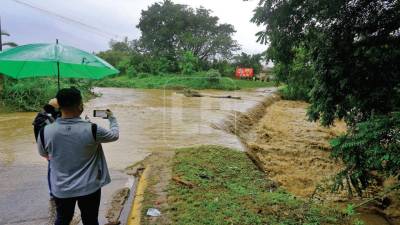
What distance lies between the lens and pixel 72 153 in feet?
10.1

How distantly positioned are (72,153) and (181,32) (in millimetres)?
38774

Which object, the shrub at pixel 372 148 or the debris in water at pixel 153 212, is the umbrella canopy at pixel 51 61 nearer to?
the debris in water at pixel 153 212

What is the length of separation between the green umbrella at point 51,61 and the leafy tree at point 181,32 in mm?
35443

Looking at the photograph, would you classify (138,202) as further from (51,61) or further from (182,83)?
(182,83)

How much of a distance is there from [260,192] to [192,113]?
1040 centimetres

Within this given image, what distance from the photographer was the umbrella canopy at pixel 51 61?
418 centimetres

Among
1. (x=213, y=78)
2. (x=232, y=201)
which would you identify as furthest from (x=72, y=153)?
(x=213, y=78)

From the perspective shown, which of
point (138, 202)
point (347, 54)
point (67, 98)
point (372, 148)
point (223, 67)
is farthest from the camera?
point (223, 67)

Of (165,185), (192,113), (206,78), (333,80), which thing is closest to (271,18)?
(333,80)

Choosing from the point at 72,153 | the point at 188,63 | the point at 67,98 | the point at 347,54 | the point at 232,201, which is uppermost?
the point at 188,63

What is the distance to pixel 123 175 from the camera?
21.6ft

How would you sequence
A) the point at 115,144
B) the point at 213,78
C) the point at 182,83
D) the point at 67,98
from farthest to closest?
the point at 182,83 → the point at 213,78 → the point at 115,144 → the point at 67,98

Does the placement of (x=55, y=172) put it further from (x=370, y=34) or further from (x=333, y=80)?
(x=370, y=34)

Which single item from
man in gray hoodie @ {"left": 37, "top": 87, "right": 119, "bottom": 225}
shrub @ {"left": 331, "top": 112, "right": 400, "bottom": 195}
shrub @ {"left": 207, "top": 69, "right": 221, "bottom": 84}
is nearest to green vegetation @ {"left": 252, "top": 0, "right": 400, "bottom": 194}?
shrub @ {"left": 331, "top": 112, "right": 400, "bottom": 195}
